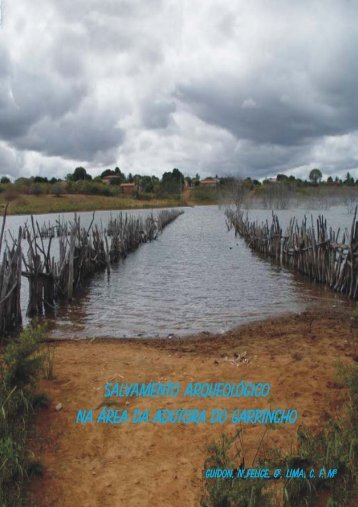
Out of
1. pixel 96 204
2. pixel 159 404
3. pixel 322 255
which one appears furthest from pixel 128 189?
pixel 159 404

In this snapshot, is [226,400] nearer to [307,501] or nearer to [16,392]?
[307,501]

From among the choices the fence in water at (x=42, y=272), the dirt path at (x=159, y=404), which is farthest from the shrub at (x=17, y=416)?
the fence in water at (x=42, y=272)

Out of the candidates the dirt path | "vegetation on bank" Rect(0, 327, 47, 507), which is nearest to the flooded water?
the dirt path

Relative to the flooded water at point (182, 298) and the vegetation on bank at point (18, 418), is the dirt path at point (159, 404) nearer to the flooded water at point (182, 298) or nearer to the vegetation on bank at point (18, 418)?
the vegetation on bank at point (18, 418)

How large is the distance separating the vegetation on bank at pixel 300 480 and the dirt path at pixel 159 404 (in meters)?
0.25

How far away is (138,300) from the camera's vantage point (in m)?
9.47

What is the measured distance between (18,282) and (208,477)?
5072 millimetres

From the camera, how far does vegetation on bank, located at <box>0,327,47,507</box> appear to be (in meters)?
2.69

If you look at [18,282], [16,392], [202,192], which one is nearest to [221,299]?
[18,282]

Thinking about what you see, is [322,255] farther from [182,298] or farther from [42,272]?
[42,272]

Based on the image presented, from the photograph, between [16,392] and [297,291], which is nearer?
[16,392]

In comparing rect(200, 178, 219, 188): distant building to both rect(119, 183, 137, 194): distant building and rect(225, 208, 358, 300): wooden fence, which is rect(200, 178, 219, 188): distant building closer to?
rect(119, 183, 137, 194): distant building

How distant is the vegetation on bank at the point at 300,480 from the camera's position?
238cm

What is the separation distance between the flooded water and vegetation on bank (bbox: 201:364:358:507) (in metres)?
3.95
